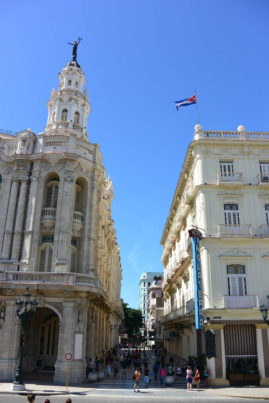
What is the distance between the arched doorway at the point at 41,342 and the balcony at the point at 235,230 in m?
15.7

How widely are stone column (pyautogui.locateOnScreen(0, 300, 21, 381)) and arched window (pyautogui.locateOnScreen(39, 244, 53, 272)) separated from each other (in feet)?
13.7

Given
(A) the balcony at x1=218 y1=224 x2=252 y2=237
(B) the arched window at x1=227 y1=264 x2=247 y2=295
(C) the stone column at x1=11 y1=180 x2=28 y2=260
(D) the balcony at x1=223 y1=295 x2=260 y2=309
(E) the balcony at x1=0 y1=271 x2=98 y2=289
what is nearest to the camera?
(D) the balcony at x1=223 y1=295 x2=260 y2=309

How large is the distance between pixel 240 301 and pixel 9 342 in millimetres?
16981

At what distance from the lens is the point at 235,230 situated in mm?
26156

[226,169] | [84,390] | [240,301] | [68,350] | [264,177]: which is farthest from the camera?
[226,169]

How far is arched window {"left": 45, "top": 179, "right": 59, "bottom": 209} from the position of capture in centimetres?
3109

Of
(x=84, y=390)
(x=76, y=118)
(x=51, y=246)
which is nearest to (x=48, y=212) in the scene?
(x=51, y=246)

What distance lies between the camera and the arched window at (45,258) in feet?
94.3

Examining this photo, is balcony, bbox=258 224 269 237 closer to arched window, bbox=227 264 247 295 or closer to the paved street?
arched window, bbox=227 264 247 295

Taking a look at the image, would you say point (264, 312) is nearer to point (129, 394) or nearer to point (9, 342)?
point (129, 394)

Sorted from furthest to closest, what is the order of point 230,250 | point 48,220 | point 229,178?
point 48,220
point 229,178
point 230,250

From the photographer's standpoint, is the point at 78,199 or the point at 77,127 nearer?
the point at 78,199

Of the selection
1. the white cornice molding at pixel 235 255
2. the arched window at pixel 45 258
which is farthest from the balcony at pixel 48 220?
the white cornice molding at pixel 235 255

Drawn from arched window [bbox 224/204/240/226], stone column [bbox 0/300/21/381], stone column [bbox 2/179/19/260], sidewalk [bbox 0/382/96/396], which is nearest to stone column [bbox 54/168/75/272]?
stone column [bbox 2/179/19/260]
